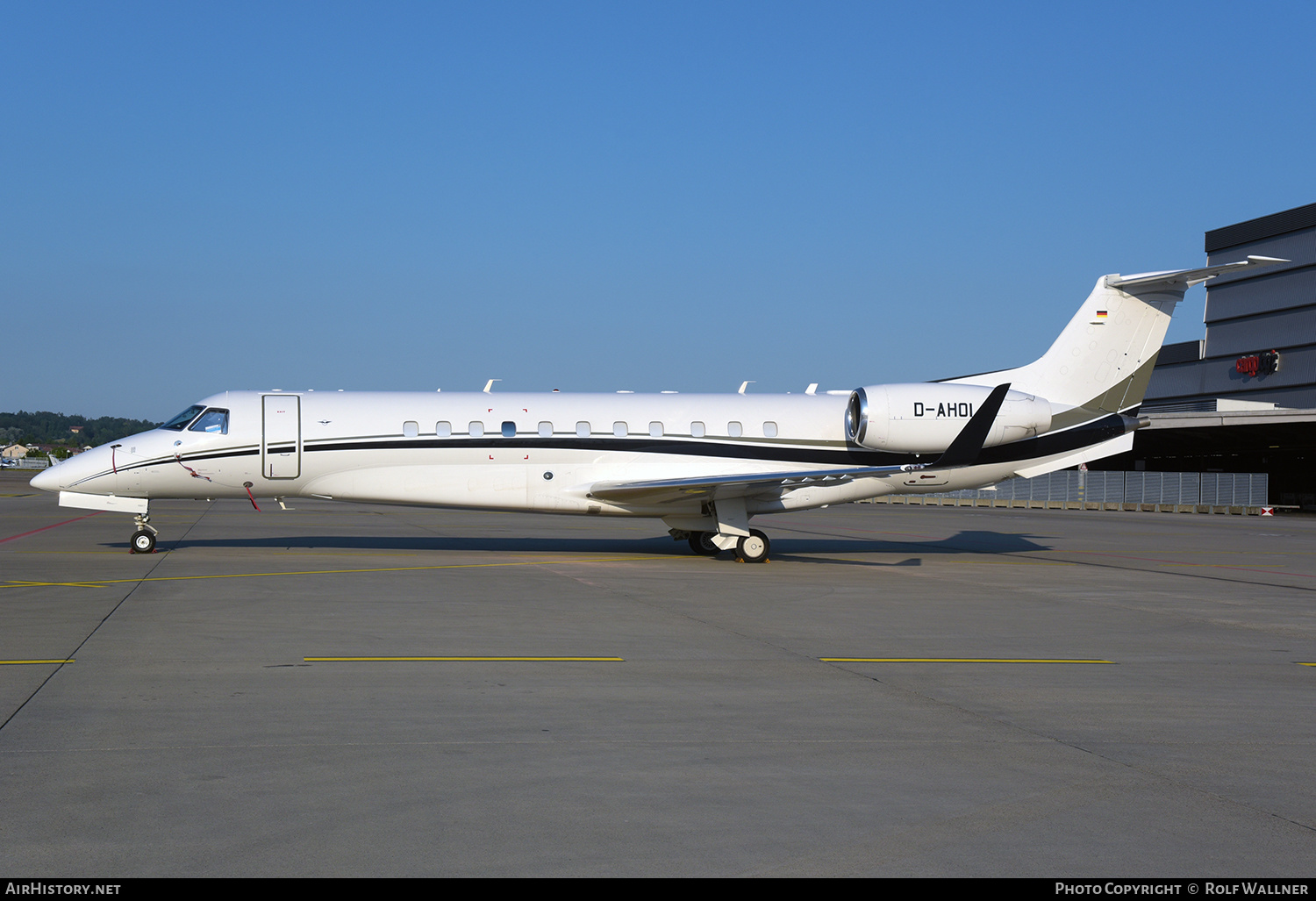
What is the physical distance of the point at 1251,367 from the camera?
2847 inches

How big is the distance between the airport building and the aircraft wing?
39377 mm

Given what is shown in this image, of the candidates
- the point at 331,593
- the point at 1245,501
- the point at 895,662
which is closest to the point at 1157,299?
the point at 895,662

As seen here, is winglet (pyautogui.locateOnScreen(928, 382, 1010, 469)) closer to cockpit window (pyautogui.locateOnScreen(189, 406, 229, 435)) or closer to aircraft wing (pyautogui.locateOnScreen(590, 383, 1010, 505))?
aircraft wing (pyautogui.locateOnScreen(590, 383, 1010, 505))

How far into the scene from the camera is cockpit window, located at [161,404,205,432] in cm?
2002

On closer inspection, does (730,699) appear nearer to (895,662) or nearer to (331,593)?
(895,662)

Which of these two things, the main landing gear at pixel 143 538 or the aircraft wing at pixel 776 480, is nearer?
the aircraft wing at pixel 776 480

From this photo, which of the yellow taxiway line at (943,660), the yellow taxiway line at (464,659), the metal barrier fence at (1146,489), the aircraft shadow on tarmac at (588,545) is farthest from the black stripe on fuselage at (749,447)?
the metal barrier fence at (1146,489)

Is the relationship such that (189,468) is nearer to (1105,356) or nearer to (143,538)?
(143,538)

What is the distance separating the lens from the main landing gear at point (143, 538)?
20.0 metres

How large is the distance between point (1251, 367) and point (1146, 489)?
22.0 metres

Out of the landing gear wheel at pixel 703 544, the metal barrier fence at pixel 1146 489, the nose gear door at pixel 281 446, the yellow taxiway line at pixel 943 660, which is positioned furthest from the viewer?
the metal barrier fence at pixel 1146 489

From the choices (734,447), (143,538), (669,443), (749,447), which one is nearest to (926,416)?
(749,447)

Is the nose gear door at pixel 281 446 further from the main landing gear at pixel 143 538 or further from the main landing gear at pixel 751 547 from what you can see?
the main landing gear at pixel 751 547

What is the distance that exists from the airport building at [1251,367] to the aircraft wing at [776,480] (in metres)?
39.4
